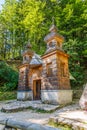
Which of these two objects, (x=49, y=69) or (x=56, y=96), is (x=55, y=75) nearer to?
(x=49, y=69)

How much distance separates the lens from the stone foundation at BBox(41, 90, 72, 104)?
13118mm

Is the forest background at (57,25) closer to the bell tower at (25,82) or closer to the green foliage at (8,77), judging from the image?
the green foliage at (8,77)

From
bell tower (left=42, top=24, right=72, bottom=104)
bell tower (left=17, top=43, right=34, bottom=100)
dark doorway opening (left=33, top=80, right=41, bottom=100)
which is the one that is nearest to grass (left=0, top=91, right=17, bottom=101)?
bell tower (left=17, top=43, right=34, bottom=100)

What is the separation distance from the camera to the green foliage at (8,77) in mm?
22244

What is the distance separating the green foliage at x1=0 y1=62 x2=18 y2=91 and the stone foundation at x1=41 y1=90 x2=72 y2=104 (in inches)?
343

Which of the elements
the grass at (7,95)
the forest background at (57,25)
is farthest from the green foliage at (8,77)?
the grass at (7,95)

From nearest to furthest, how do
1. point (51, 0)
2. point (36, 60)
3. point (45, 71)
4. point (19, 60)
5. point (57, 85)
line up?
1. point (57, 85)
2. point (45, 71)
3. point (36, 60)
4. point (51, 0)
5. point (19, 60)

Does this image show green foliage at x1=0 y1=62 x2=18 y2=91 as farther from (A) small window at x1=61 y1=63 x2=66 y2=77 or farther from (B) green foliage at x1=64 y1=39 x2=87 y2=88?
(A) small window at x1=61 y1=63 x2=66 y2=77

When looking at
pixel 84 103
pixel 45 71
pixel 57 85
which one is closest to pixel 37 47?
pixel 45 71

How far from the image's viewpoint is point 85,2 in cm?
2439

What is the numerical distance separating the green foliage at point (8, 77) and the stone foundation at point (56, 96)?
28.6 feet

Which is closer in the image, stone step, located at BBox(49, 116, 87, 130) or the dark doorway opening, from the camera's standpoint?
stone step, located at BBox(49, 116, 87, 130)

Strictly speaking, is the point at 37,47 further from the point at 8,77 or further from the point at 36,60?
the point at 36,60

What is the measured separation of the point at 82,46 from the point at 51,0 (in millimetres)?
7357
